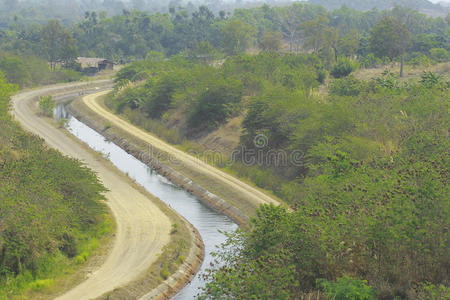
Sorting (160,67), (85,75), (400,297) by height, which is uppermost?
(400,297)

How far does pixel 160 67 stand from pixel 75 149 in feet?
166

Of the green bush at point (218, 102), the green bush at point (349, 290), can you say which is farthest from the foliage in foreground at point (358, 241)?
the green bush at point (218, 102)

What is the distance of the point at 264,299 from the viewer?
1003 inches

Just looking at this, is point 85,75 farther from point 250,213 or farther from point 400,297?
point 400,297

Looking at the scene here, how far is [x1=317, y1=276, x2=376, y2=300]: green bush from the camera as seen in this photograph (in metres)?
25.1

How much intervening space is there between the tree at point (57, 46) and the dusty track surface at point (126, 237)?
9784cm

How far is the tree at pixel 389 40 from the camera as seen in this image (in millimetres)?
104062

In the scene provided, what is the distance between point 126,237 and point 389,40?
77857mm

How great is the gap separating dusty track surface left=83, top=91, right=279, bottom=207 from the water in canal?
10.4ft

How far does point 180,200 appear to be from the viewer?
54.4 metres

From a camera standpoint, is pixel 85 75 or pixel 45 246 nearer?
pixel 45 246

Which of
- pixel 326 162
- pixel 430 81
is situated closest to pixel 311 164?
pixel 326 162

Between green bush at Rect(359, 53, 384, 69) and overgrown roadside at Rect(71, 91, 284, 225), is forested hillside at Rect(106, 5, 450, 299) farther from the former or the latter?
overgrown roadside at Rect(71, 91, 284, 225)

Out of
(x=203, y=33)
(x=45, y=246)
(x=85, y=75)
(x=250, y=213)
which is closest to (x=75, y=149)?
(x=250, y=213)
